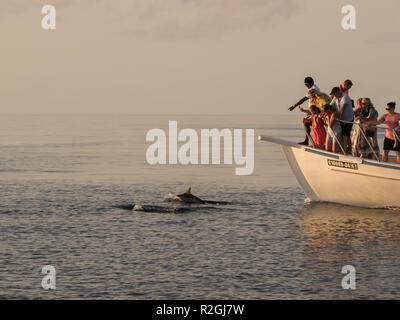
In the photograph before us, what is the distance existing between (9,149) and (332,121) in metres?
47.7

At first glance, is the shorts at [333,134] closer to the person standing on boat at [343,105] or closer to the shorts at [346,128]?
the shorts at [346,128]

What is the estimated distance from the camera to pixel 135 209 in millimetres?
27531

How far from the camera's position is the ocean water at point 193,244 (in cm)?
1664

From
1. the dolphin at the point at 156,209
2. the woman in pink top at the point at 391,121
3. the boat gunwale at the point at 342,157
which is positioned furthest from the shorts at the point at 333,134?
the dolphin at the point at 156,209

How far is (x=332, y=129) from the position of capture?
2744 cm

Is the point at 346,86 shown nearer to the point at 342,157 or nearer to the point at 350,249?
the point at 342,157

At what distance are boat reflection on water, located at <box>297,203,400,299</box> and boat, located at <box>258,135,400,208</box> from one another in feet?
1.59

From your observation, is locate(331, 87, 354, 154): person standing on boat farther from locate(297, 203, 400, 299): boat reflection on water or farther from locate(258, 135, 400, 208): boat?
locate(297, 203, 400, 299): boat reflection on water

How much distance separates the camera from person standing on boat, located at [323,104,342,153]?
26.6m

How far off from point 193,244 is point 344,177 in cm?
921

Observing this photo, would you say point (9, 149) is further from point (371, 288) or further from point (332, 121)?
point (371, 288)

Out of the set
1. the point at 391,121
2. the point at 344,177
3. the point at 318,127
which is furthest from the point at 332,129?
the point at 391,121

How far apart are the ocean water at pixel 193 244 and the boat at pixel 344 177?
1.94 feet

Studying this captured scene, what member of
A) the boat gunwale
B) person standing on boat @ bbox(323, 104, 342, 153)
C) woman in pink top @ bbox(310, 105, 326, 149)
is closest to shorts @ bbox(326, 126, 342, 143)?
person standing on boat @ bbox(323, 104, 342, 153)
